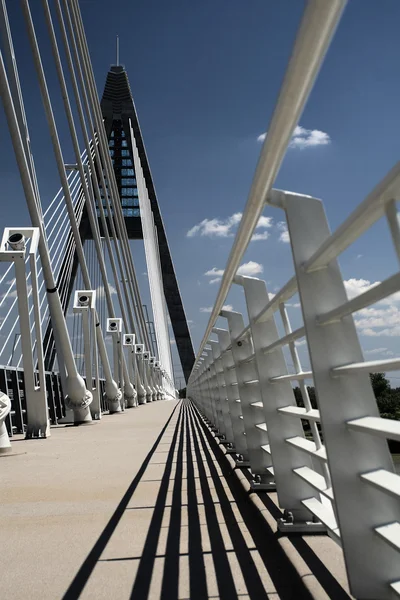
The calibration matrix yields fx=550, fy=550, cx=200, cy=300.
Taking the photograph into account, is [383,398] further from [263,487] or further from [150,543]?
[150,543]

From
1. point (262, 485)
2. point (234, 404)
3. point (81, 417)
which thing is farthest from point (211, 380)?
point (81, 417)

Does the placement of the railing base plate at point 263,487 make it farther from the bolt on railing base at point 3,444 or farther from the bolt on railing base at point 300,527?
the bolt on railing base at point 3,444

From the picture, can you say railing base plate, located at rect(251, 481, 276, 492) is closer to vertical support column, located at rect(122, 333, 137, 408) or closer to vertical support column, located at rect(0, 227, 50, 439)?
vertical support column, located at rect(0, 227, 50, 439)

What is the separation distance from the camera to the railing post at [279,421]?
1684mm

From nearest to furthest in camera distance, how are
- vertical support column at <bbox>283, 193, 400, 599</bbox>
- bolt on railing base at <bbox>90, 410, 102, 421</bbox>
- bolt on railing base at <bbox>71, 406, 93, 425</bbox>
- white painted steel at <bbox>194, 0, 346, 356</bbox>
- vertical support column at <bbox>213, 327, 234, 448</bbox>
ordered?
white painted steel at <bbox>194, 0, 346, 356</bbox>
vertical support column at <bbox>283, 193, 400, 599</bbox>
vertical support column at <bbox>213, 327, 234, 448</bbox>
bolt on railing base at <bbox>71, 406, 93, 425</bbox>
bolt on railing base at <bbox>90, 410, 102, 421</bbox>

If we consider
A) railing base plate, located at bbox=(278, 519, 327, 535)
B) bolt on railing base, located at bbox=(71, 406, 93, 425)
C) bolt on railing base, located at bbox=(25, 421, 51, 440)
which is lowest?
railing base plate, located at bbox=(278, 519, 327, 535)

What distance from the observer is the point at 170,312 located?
39.9 meters

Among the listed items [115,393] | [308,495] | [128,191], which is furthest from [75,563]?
[128,191]

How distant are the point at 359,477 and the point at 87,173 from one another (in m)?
13.9

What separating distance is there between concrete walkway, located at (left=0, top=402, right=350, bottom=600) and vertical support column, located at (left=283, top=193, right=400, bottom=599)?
0.41 ft

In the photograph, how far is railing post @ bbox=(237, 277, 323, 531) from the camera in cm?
Answer: 168

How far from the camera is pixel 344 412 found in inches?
45.3

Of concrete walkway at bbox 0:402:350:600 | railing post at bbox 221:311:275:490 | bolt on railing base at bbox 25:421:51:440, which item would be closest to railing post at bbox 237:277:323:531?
concrete walkway at bbox 0:402:350:600

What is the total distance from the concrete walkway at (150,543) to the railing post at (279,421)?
0.33ft
